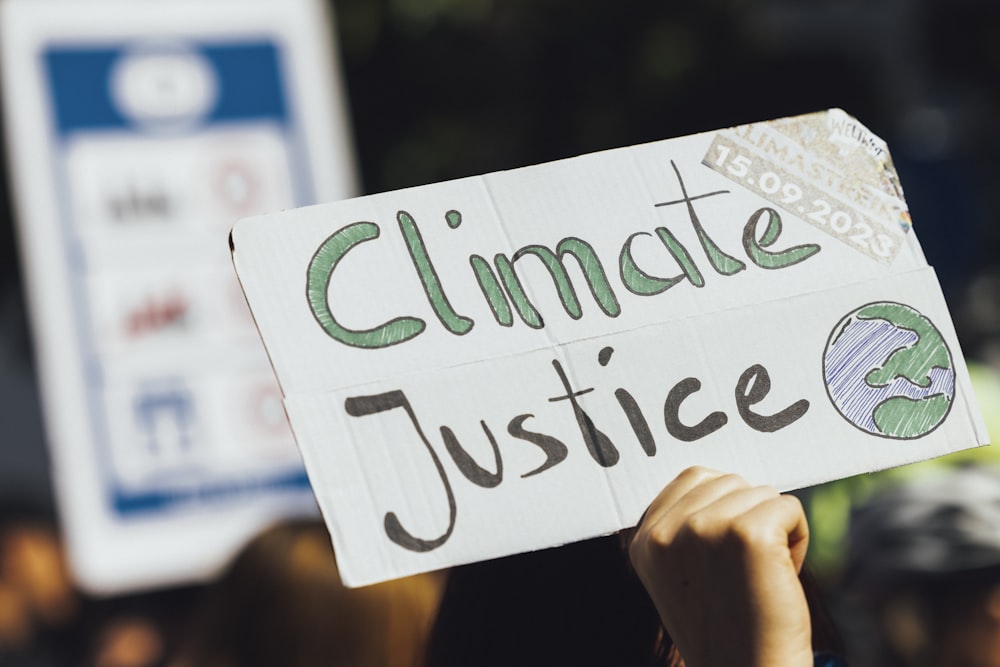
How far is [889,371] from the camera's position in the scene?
151cm

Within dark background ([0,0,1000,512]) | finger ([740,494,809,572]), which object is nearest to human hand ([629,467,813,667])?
finger ([740,494,809,572])

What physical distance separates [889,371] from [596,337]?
1.06ft

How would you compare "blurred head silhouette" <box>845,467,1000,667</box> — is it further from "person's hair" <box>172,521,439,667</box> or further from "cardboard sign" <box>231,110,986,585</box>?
"cardboard sign" <box>231,110,986,585</box>

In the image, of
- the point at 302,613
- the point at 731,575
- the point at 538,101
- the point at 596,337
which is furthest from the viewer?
the point at 538,101

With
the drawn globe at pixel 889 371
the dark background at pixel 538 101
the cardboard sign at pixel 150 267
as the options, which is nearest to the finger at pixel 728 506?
the drawn globe at pixel 889 371

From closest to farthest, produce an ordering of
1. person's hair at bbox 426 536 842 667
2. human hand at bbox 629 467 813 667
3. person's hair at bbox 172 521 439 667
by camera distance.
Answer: human hand at bbox 629 467 813 667, person's hair at bbox 426 536 842 667, person's hair at bbox 172 521 439 667

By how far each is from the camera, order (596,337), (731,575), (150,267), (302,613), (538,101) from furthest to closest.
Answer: (538,101) → (150,267) → (302,613) → (596,337) → (731,575)

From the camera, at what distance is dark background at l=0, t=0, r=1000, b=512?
6227mm

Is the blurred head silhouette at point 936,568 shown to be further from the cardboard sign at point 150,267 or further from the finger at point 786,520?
the cardboard sign at point 150,267

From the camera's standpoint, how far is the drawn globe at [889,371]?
1.50 m

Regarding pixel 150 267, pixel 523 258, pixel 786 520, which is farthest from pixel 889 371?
pixel 150 267

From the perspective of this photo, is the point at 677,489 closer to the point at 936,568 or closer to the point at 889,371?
the point at 889,371

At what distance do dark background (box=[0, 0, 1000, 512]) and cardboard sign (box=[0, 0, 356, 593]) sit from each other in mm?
2291

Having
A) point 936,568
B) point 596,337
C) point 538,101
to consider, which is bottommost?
point 936,568
